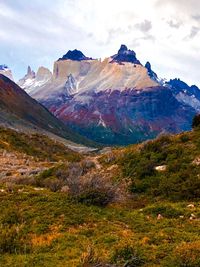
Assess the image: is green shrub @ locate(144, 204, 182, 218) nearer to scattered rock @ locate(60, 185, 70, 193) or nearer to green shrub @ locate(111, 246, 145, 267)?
scattered rock @ locate(60, 185, 70, 193)

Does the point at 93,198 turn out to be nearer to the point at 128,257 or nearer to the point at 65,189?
the point at 65,189

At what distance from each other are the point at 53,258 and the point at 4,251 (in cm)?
249

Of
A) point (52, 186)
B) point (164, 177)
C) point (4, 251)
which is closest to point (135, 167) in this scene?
point (164, 177)

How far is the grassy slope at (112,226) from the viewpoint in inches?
661

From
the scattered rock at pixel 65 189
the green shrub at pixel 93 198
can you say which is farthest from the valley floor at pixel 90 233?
the scattered rock at pixel 65 189

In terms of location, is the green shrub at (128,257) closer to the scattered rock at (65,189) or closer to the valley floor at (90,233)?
the valley floor at (90,233)

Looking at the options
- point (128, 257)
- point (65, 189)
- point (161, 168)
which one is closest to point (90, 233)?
point (128, 257)

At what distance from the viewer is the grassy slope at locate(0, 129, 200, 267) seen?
661 inches

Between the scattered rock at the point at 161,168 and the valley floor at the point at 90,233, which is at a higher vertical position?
the scattered rock at the point at 161,168

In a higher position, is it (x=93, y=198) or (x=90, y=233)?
(x=93, y=198)

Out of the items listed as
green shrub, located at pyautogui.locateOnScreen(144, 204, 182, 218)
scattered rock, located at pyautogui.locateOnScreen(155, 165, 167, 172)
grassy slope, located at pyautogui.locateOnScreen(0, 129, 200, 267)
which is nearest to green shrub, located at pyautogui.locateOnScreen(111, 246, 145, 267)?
grassy slope, located at pyautogui.locateOnScreen(0, 129, 200, 267)

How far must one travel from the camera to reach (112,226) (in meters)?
21.3

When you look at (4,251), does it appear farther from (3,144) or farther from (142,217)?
(3,144)

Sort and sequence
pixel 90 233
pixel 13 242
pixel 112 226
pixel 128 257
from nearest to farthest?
pixel 128 257 → pixel 13 242 → pixel 90 233 → pixel 112 226
